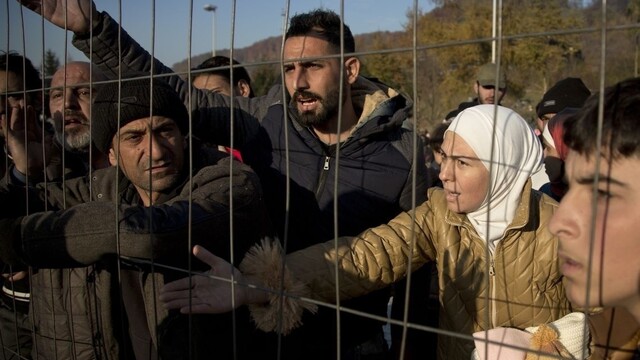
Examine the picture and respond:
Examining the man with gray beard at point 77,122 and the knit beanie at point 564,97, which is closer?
the man with gray beard at point 77,122

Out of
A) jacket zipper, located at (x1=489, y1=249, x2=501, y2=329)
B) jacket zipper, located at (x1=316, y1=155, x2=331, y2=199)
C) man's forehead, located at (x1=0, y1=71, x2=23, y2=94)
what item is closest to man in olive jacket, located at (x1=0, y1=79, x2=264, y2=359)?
jacket zipper, located at (x1=316, y1=155, x2=331, y2=199)

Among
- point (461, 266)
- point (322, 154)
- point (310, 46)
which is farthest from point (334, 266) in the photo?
point (310, 46)

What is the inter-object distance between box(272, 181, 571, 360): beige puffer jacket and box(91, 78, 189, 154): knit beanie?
0.63m

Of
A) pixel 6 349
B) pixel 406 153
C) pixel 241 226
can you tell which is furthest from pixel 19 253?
pixel 406 153

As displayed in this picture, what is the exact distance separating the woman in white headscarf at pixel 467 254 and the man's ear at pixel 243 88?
8.61 feet

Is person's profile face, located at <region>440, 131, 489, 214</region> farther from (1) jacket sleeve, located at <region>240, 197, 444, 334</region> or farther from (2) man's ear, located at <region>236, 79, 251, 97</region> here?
(2) man's ear, located at <region>236, 79, 251, 97</region>

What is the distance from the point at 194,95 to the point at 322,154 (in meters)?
0.63

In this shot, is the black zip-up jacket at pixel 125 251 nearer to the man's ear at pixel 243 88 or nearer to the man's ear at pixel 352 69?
the man's ear at pixel 352 69

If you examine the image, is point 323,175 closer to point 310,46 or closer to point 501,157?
point 310,46

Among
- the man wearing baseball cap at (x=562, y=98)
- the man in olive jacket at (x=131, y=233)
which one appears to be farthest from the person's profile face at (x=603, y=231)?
the man wearing baseball cap at (x=562, y=98)

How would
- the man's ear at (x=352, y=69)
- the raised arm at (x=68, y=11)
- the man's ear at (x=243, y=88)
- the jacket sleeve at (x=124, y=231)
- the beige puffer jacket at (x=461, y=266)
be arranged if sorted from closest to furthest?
the jacket sleeve at (x=124, y=231)
the beige puffer jacket at (x=461, y=266)
the raised arm at (x=68, y=11)
the man's ear at (x=352, y=69)
the man's ear at (x=243, y=88)

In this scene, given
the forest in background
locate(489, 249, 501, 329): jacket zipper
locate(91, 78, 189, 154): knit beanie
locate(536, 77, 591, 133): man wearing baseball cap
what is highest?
the forest in background

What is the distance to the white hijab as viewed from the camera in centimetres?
158

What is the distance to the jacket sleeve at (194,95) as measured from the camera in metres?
2.01
